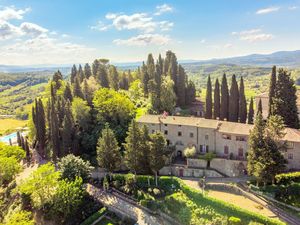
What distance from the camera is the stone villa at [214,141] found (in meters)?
42.2

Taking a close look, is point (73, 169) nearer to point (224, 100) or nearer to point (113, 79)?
point (224, 100)

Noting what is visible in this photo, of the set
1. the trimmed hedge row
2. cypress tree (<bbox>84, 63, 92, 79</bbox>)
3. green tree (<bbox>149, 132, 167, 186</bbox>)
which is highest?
cypress tree (<bbox>84, 63, 92, 79</bbox>)

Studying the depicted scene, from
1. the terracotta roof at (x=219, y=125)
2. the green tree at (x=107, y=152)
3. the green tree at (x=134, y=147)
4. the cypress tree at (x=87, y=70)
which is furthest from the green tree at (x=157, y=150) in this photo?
the cypress tree at (x=87, y=70)

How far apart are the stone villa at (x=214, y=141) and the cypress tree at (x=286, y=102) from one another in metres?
5.19

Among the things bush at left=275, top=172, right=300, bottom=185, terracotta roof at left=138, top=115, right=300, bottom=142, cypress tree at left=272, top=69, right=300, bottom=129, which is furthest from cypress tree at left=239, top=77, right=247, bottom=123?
bush at left=275, top=172, right=300, bottom=185

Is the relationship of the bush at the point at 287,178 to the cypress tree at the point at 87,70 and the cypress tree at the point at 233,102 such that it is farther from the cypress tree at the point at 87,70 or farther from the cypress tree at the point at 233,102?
the cypress tree at the point at 87,70

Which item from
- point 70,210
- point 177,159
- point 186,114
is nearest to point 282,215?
point 177,159

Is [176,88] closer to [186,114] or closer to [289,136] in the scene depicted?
[186,114]

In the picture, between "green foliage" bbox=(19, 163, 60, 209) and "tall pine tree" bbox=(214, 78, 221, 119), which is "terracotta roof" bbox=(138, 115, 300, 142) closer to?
"tall pine tree" bbox=(214, 78, 221, 119)

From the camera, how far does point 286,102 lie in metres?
48.2

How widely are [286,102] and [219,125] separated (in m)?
13.0

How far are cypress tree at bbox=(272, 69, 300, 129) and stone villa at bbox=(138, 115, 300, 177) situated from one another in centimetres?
519

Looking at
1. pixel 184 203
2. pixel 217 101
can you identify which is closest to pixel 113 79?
pixel 217 101

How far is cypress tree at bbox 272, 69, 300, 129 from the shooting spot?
4825 cm
